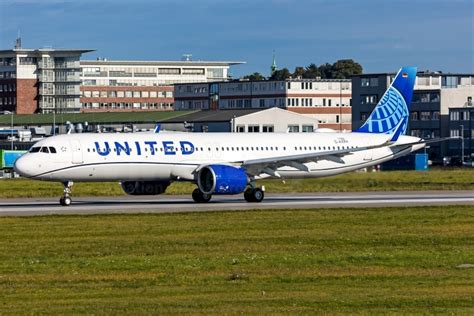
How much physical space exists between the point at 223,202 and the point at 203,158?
8.47 ft

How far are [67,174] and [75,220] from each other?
10397mm

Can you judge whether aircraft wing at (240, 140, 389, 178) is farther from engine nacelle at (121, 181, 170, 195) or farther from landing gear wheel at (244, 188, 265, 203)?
engine nacelle at (121, 181, 170, 195)

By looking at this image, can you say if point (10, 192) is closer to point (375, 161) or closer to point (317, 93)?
point (375, 161)

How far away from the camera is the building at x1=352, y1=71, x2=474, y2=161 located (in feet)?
561

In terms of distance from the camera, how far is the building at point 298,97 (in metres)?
183

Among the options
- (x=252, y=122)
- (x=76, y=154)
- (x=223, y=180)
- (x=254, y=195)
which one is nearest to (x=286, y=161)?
(x=254, y=195)

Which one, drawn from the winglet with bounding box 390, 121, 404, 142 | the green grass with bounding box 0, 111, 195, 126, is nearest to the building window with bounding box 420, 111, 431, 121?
the green grass with bounding box 0, 111, 195, 126

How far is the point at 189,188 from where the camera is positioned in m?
79.9

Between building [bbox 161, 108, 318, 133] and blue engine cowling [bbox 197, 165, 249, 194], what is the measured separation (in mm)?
78164

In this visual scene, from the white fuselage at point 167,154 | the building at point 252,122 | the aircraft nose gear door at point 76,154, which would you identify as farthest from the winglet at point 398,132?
the building at point 252,122

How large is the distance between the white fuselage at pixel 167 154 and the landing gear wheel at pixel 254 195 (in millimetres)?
1700

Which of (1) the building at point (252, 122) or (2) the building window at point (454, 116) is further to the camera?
(2) the building window at point (454, 116)

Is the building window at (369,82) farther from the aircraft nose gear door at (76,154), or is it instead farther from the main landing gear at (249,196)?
the aircraft nose gear door at (76,154)

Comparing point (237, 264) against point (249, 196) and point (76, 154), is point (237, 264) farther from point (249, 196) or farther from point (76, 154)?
point (249, 196)
